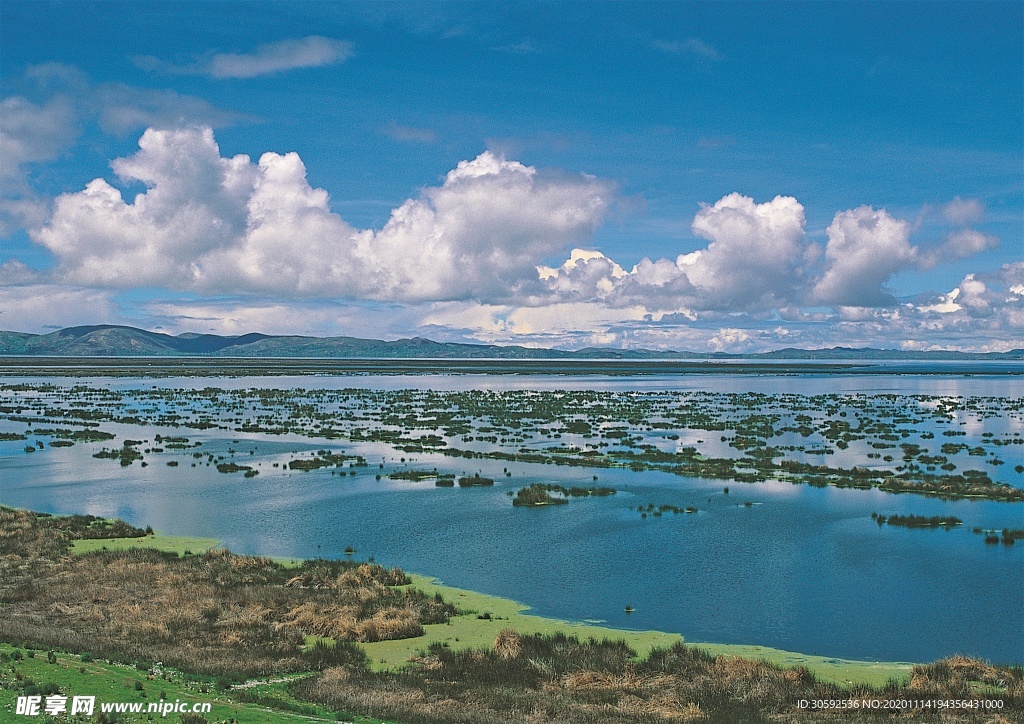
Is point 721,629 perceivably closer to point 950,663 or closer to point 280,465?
point 950,663

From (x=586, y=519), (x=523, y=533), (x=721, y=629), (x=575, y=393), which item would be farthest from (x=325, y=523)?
(x=575, y=393)

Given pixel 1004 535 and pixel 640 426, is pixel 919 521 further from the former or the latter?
pixel 640 426

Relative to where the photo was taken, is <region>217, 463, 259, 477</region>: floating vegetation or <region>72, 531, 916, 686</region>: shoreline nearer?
<region>72, 531, 916, 686</region>: shoreline

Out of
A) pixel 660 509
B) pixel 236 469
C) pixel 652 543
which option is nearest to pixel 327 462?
pixel 236 469

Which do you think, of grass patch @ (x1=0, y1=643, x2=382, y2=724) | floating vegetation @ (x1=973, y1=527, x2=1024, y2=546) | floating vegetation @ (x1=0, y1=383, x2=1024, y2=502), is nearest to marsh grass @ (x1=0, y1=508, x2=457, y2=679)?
grass patch @ (x1=0, y1=643, x2=382, y2=724)

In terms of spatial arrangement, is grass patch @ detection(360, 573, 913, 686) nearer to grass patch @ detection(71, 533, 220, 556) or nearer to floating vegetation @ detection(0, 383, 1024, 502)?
grass patch @ detection(71, 533, 220, 556)
